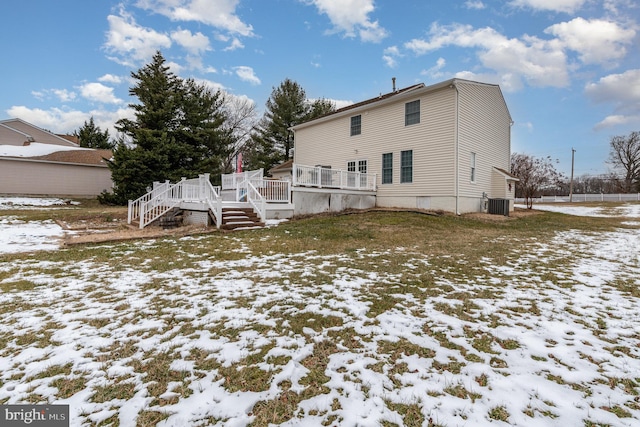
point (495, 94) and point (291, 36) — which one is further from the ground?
point (291, 36)

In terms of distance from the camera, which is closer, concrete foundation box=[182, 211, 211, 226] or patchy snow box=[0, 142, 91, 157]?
concrete foundation box=[182, 211, 211, 226]

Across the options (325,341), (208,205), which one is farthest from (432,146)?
(325,341)

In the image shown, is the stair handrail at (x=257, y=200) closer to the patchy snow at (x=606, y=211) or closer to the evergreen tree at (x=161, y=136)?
the evergreen tree at (x=161, y=136)

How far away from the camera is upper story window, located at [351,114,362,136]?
1659 centimetres

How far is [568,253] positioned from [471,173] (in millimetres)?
7967

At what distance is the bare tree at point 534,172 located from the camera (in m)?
23.5

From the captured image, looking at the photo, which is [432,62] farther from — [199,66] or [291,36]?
[199,66]

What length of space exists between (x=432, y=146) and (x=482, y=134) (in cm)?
326

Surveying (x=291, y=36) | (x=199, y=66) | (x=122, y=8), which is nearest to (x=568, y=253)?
(x=291, y=36)

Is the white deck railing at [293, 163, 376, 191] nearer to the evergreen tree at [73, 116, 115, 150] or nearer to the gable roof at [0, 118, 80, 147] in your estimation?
the gable roof at [0, 118, 80, 147]

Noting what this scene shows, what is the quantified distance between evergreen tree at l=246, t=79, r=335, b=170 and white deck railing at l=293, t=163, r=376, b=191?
44.2 feet

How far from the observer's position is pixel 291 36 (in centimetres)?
1563

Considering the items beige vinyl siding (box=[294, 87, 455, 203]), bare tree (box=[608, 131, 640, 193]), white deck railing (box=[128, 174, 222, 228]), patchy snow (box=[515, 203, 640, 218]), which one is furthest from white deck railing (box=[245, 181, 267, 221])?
bare tree (box=[608, 131, 640, 193])

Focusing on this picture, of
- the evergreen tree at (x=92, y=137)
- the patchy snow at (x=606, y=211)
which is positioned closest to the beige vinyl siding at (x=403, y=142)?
the patchy snow at (x=606, y=211)
